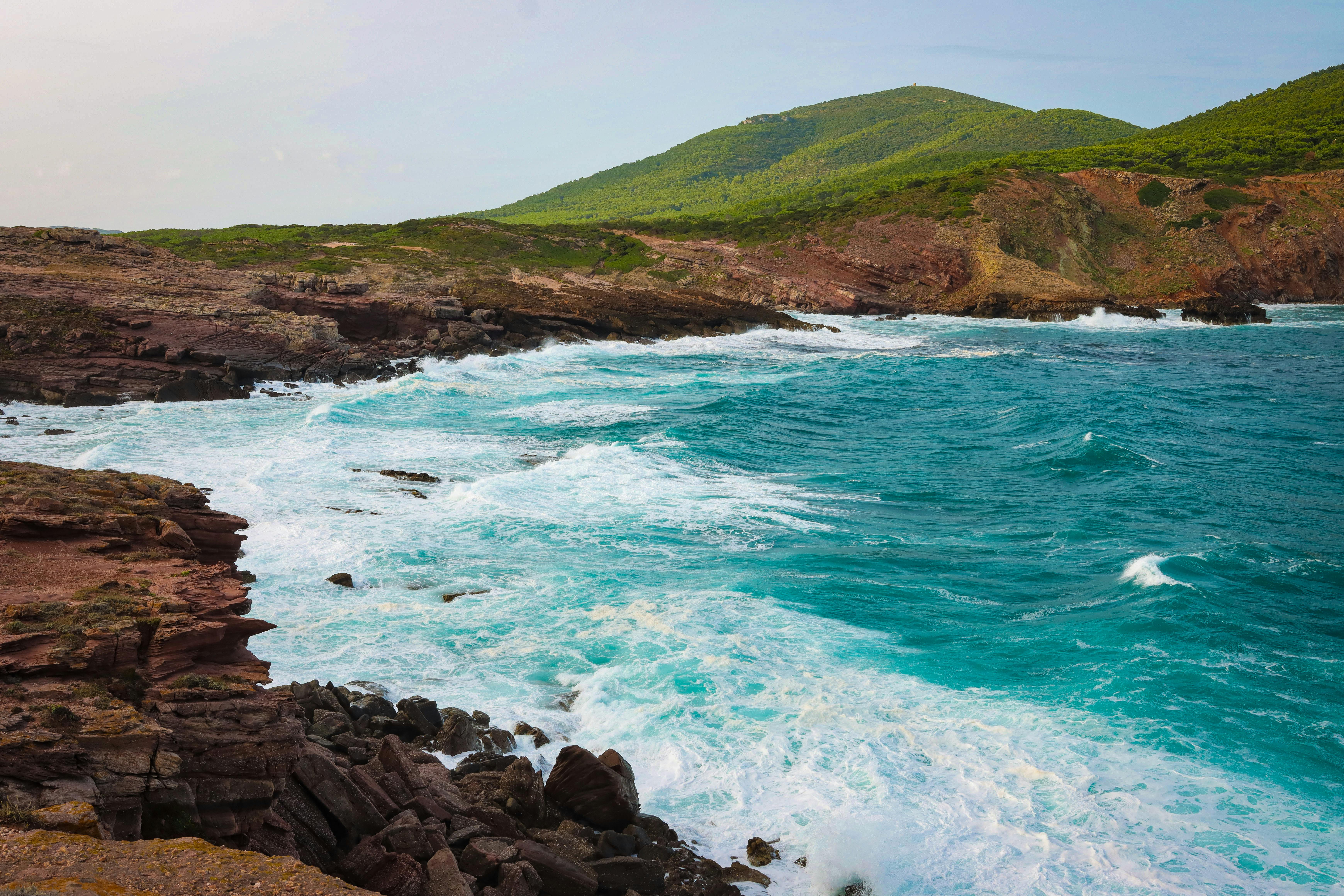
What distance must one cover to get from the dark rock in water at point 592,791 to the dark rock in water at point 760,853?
3.73 feet

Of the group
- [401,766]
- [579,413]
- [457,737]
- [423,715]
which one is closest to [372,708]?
[423,715]

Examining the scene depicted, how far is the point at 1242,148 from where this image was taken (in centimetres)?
7994

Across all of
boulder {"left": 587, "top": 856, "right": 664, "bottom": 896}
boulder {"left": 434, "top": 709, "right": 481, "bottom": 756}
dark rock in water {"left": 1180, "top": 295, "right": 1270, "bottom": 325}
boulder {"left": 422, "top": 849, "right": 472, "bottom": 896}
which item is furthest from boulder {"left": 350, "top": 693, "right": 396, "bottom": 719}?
dark rock in water {"left": 1180, "top": 295, "right": 1270, "bottom": 325}

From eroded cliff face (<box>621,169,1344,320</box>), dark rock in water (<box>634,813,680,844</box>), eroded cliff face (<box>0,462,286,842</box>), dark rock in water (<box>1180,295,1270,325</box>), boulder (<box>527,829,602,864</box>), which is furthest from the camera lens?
eroded cliff face (<box>621,169,1344,320</box>)

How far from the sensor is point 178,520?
41.0 ft

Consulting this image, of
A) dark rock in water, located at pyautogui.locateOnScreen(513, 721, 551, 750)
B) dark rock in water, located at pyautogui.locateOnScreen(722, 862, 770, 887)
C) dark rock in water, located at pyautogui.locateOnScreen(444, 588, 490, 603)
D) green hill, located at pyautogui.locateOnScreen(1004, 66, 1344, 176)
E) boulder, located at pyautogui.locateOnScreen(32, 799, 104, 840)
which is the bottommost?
dark rock in water, located at pyautogui.locateOnScreen(722, 862, 770, 887)

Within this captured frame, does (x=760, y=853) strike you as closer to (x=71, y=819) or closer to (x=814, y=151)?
(x=71, y=819)

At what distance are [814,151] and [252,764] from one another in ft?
540

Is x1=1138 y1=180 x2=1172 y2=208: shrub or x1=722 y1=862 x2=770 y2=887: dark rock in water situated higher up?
x1=1138 y1=180 x2=1172 y2=208: shrub

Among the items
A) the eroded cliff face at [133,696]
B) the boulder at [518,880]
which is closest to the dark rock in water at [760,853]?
the boulder at [518,880]

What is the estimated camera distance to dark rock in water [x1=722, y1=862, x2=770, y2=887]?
7488 millimetres

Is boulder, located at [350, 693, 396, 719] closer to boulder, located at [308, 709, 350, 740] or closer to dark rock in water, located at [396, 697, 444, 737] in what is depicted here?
dark rock in water, located at [396, 697, 444, 737]

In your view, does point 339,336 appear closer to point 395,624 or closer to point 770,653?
point 395,624

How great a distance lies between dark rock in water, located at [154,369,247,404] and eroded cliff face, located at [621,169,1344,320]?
1552 inches
